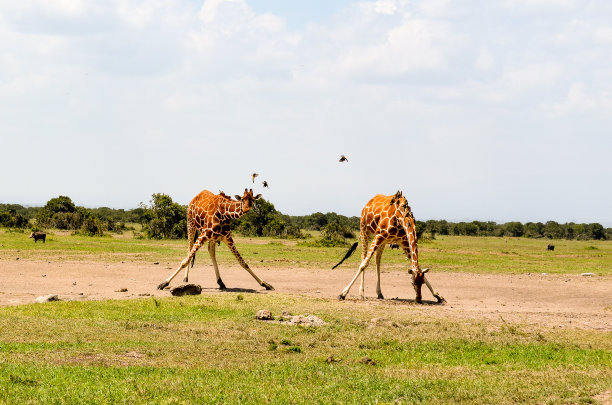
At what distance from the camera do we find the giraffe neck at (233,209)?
2094cm

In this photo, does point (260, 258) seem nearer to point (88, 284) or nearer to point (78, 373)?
point (88, 284)

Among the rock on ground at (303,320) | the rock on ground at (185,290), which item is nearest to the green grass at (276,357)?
the rock on ground at (303,320)

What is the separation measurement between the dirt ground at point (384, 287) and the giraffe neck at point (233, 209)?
2.42 metres

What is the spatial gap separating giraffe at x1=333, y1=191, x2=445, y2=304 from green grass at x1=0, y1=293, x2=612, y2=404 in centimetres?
182

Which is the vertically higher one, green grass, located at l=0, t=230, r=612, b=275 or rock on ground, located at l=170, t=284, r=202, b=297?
green grass, located at l=0, t=230, r=612, b=275

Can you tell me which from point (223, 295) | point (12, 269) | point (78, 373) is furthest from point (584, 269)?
point (78, 373)

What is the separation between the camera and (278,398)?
893 centimetres

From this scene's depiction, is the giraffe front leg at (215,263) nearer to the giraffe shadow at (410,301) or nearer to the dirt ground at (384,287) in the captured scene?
the dirt ground at (384,287)

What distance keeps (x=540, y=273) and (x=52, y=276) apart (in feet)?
66.7

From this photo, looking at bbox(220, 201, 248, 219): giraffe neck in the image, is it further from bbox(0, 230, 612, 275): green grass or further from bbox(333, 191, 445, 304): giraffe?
bbox(0, 230, 612, 275): green grass

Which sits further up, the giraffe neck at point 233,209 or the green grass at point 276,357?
the giraffe neck at point 233,209

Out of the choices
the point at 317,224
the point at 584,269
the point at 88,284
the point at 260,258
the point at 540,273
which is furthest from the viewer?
the point at 317,224

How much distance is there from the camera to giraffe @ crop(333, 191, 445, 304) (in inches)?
742

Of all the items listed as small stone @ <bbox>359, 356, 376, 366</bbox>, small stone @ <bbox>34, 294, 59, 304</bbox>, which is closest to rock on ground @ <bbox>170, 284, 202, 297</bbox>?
small stone @ <bbox>34, 294, 59, 304</bbox>
